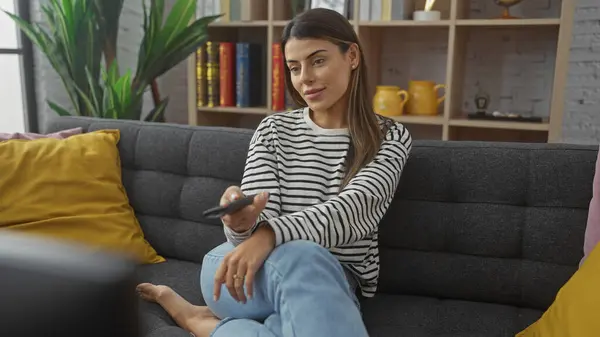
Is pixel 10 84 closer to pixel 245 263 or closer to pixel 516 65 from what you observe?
pixel 245 263

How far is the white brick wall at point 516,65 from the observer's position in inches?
88.6

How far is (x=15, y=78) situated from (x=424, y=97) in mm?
1876

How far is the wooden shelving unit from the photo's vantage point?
2.08 meters

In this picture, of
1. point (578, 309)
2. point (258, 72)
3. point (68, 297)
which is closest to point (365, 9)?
point (258, 72)

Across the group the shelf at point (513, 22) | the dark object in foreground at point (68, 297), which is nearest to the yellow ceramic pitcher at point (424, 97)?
the shelf at point (513, 22)

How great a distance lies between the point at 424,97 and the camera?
2.33 meters

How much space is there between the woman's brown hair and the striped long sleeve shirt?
0.02 metres

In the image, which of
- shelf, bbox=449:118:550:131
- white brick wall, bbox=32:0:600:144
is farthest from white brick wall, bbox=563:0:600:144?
shelf, bbox=449:118:550:131

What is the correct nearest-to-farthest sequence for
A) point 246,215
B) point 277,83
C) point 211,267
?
point 246,215
point 211,267
point 277,83

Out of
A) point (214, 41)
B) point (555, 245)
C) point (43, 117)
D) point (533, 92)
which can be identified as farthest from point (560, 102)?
point (43, 117)

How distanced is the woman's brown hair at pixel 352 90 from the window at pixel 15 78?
1.79m

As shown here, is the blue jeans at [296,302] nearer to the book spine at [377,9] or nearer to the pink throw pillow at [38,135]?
the pink throw pillow at [38,135]

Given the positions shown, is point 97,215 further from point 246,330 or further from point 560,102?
point 560,102

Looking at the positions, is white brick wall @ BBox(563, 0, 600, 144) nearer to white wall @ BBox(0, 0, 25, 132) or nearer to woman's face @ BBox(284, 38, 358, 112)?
→ woman's face @ BBox(284, 38, 358, 112)
